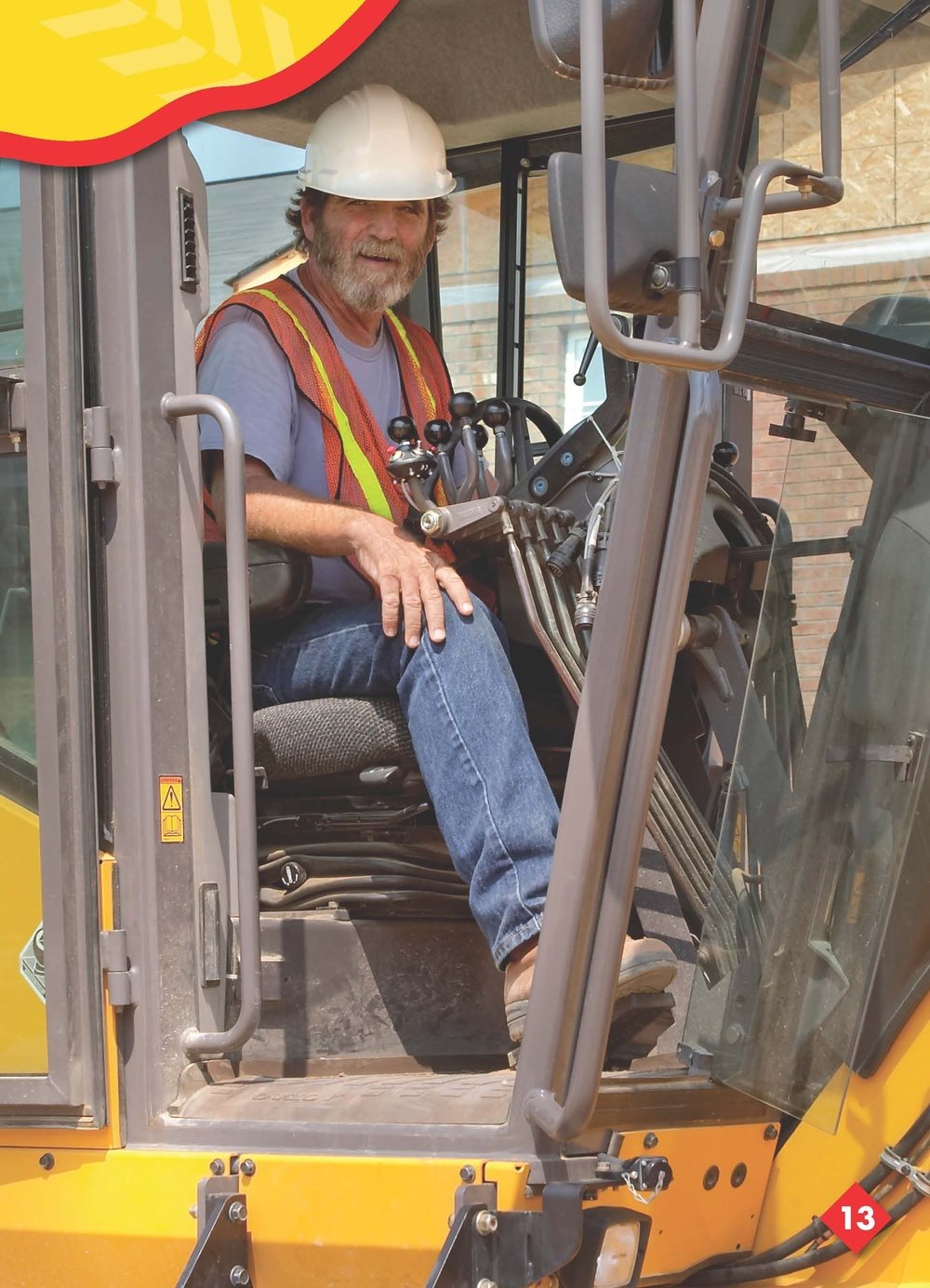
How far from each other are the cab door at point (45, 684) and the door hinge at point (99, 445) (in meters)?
0.01

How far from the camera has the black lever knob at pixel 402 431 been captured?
110 inches

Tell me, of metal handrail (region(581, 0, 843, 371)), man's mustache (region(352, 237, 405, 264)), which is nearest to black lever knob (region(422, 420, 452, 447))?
man's mustache (region(352, 237, 405, 264))

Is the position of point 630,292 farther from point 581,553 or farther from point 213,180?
point 213,180

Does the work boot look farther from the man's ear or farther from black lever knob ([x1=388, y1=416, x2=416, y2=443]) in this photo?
the man's ear

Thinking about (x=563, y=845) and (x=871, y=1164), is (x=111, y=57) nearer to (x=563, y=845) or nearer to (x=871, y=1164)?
(x=563, y=845)

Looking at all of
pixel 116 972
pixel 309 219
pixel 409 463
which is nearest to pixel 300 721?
pixel 409 463

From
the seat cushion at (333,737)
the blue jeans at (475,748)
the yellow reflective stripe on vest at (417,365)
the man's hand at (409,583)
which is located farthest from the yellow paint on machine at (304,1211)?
the yellow reflective stripe on vest at (417,365)

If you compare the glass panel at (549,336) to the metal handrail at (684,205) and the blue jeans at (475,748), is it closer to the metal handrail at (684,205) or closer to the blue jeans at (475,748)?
the blue jeans at (475,748)

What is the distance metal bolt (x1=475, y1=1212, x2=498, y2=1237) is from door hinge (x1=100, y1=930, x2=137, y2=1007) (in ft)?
1.90

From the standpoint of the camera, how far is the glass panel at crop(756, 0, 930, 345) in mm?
2068

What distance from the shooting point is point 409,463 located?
273 cm

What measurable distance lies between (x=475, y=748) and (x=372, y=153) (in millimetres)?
1250

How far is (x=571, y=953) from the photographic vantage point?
1.99 m

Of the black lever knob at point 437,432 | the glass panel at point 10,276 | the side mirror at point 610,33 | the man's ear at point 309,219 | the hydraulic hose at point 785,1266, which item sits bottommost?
the hydraulic hose at point 785,1266
